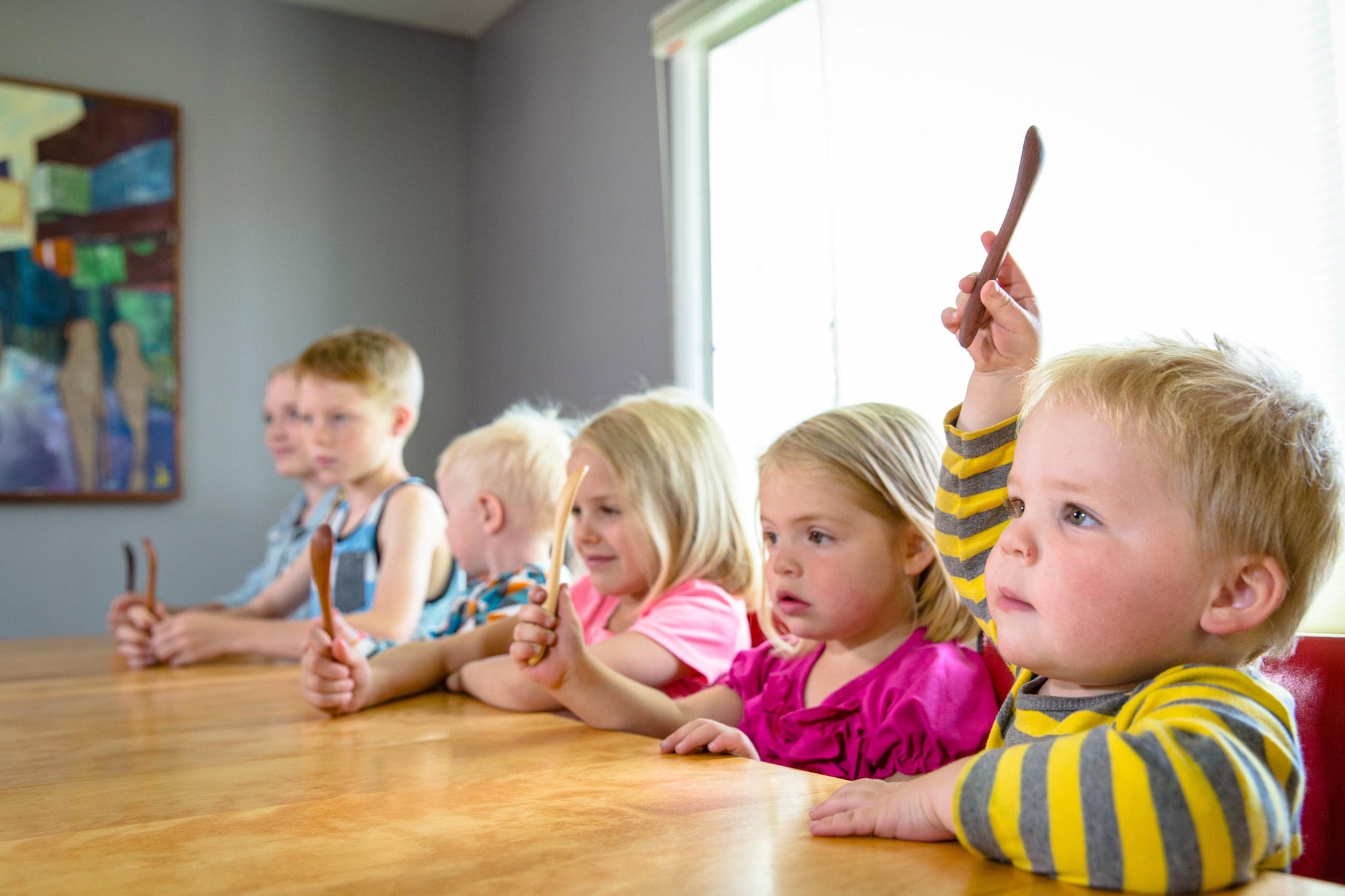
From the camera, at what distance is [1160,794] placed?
0.51 meters

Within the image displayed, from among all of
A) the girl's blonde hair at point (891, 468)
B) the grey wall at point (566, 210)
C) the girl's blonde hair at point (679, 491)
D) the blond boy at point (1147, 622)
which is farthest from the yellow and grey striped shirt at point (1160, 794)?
the grey wall at point (566, 210)

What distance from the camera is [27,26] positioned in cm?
334

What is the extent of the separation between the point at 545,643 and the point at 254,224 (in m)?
3.08

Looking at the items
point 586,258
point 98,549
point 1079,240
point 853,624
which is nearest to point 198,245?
point 98,549

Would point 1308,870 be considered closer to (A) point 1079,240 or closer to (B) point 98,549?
(A) point 1079,240

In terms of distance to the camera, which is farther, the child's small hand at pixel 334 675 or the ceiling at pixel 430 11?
the ceiling at pixel 430 11

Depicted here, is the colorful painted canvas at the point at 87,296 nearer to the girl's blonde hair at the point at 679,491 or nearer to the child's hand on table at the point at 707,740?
the girl's blonde hair at the point at 679,491

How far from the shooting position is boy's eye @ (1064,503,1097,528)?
686 millimetres

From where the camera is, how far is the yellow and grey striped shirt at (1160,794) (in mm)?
508

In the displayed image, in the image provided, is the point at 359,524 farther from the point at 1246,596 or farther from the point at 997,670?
the point at 1246,596

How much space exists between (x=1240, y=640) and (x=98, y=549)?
345cm

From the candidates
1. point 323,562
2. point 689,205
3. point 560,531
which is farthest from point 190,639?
point 689,205

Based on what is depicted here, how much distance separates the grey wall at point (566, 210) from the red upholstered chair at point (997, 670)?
76.3 inches

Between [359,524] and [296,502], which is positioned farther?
[296,502]
